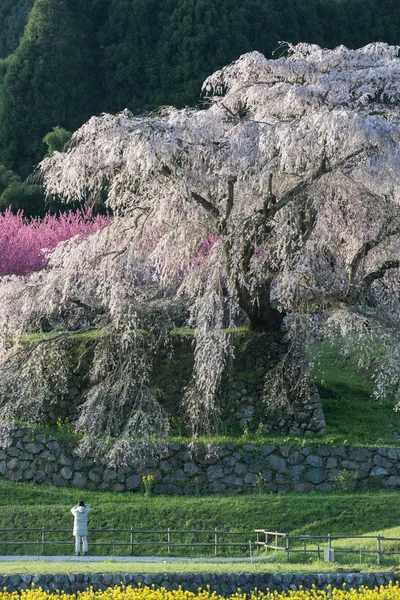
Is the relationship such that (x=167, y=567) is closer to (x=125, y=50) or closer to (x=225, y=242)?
(x=225, y=242)

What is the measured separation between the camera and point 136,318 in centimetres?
1994

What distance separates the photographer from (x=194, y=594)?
13180 mm

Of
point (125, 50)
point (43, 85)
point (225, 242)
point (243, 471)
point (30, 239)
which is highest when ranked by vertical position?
point (125, 50)

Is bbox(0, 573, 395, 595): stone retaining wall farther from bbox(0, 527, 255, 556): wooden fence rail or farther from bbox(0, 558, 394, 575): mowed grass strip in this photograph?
bbox(0, 527, 255, 556): wooden fence rail

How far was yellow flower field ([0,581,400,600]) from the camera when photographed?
1274cm

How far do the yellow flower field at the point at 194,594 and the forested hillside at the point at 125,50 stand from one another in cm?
3060

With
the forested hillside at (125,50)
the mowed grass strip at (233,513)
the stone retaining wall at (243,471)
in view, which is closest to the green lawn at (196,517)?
the mowed grass strip at (233,513)

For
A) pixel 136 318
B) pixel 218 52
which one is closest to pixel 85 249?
pixel 136 318

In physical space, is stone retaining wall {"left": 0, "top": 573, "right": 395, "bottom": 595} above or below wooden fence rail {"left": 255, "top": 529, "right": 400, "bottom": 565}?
below

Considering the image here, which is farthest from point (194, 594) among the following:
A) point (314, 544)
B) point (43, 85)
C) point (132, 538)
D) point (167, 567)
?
point (43, 85)

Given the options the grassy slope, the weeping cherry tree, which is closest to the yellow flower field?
the weeping cherry tree

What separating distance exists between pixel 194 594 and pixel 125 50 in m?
35.9

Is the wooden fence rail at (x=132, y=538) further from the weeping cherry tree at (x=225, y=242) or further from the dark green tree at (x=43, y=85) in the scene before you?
the dark green tree at (x=43, y=85)

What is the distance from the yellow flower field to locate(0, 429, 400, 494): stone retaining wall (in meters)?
5.54
